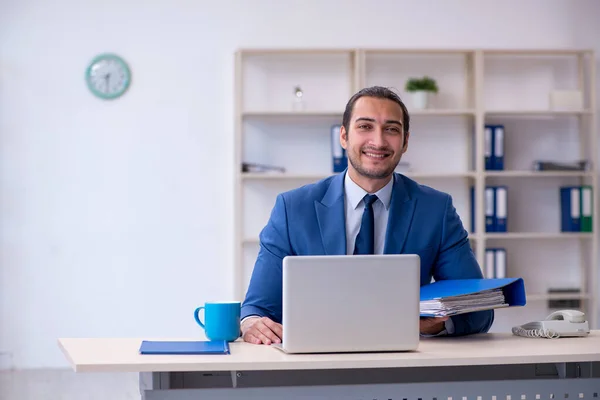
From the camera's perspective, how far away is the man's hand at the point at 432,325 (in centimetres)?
212

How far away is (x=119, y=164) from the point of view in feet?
16.9

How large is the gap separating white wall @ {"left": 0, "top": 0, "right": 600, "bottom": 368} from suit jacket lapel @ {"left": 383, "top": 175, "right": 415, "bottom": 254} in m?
2.79

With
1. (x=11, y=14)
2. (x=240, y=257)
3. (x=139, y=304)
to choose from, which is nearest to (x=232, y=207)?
(x=240, y=257)

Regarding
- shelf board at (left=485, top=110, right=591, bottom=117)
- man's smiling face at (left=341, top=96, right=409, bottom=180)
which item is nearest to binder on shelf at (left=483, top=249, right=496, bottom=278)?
shelf board at (left=485, top=110, right=591, bottom=117)

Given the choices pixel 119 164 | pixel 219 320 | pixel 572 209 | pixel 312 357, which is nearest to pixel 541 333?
pixel 312 357

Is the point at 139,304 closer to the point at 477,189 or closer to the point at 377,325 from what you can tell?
the point at 477,189

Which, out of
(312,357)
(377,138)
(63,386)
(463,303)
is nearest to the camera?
(312,357)

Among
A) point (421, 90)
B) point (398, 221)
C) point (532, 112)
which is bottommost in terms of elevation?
point (398, 221)

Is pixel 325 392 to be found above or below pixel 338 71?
below

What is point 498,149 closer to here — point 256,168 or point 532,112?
point 532,112

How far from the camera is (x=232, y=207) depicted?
17.0ft

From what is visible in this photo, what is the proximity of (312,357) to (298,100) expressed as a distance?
11.4 feet

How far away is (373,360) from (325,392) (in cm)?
18

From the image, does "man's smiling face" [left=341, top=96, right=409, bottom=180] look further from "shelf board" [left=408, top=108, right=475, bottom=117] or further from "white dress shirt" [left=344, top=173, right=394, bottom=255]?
"shelf board" [left=408, top=108, right=475, bottom=117]
